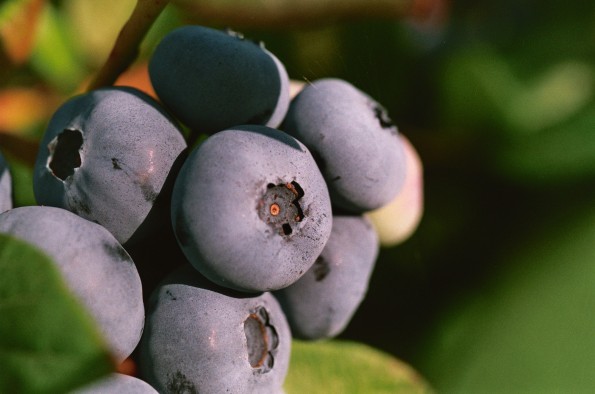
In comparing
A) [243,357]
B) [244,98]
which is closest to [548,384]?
[243,357]

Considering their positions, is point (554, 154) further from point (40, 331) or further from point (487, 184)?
point (40, 331)

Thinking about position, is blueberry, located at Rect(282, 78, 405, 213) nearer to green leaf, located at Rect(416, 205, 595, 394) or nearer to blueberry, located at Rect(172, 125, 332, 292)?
blueberry, located at Rect(172, 125, 332, 292)

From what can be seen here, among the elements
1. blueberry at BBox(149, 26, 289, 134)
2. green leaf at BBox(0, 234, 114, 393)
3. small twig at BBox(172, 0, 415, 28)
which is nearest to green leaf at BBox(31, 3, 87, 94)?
small twig at BBox(172, 0, 415, 28)

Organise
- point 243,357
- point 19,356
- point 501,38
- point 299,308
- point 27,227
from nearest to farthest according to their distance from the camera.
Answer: point 19,356 < point 27,227 < point 243,357 < point 299,308 < point 501,38

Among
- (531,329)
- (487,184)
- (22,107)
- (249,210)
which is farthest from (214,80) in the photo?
(531,329)

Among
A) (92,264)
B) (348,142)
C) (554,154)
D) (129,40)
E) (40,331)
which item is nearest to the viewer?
(40,331)

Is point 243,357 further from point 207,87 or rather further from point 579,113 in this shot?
point 579,113
